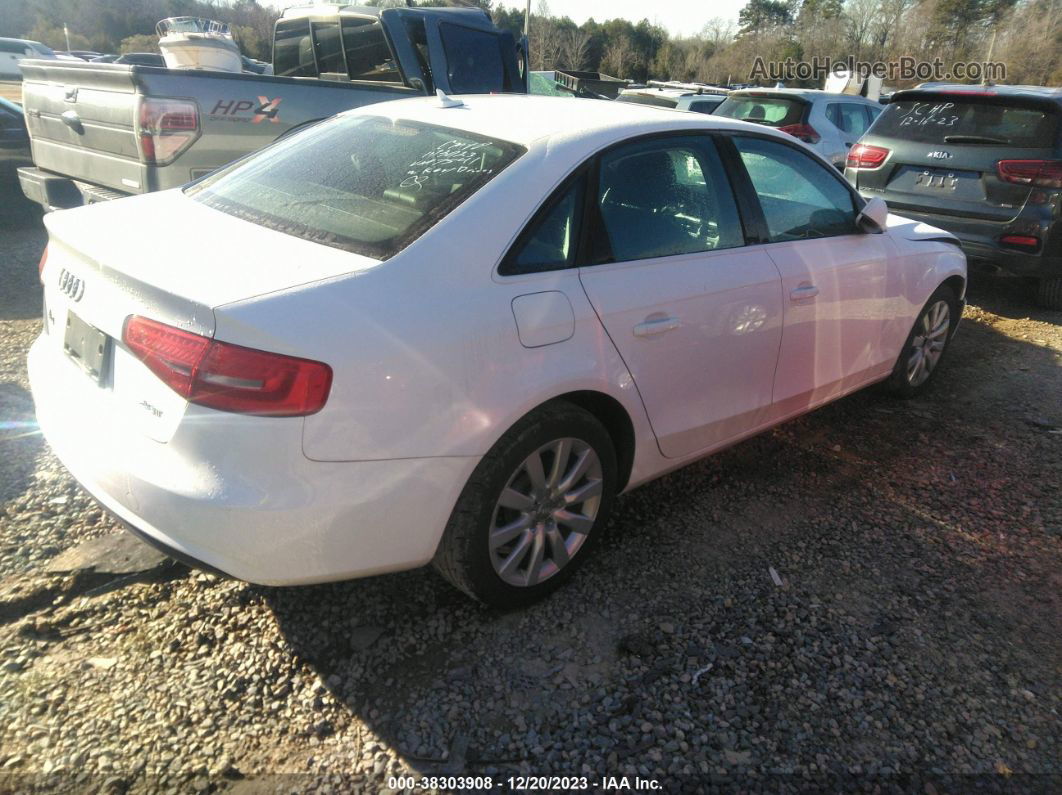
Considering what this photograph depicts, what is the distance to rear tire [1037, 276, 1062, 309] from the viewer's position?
6.59m

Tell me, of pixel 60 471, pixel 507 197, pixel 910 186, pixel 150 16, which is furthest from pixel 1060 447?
pixel 150 16

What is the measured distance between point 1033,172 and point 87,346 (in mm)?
6459

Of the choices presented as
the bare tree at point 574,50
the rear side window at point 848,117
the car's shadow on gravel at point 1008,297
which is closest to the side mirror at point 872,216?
the car's shadow on gravel at point 1008,297

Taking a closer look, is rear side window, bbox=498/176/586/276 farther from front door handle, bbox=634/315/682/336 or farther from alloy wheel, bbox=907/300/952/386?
alloy wheel, bbox=907/300/952/386

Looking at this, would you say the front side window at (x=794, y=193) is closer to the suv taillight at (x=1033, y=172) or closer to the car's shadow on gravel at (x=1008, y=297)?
the suv taillight at (x=1033, y=172)

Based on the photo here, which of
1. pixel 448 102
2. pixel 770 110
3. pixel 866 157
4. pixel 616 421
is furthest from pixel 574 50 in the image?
pixel 616 421

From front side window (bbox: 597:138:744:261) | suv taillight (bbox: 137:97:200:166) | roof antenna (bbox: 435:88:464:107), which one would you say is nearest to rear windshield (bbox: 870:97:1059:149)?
front side window (bbox: 597:138:744:261)

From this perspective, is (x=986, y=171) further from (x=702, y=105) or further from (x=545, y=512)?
(x=702, y=105)

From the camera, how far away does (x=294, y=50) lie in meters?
8.33

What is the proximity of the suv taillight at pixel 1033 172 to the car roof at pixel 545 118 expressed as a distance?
3.70m

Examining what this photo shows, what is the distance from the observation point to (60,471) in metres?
3.46

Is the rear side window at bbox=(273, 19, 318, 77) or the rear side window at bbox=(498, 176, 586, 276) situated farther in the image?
the rear side window at bbox=(273, 19, 318, 77)

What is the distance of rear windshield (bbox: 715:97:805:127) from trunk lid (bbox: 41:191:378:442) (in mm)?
9075

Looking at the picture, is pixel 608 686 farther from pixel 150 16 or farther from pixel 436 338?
pixel 150 16
